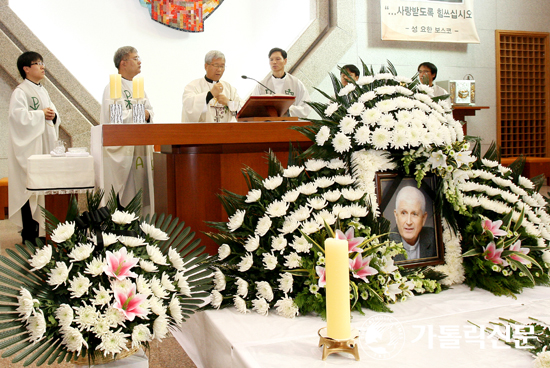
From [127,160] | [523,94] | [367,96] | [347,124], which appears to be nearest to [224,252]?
[347,124]

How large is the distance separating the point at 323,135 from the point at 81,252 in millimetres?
945

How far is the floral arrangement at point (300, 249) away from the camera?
161 cm

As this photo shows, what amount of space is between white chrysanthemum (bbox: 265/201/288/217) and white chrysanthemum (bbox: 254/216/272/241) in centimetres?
3

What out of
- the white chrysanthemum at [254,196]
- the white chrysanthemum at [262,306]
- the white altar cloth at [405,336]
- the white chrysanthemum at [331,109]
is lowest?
the white altar cloth at [405,336]

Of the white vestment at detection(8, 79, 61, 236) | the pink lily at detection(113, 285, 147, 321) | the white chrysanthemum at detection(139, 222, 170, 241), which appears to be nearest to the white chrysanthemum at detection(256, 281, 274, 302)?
the white chrysanthemum at detection(139, 222, 170, 241)

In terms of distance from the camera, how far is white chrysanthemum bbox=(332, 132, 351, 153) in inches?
72.6

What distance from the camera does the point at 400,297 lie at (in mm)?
1722

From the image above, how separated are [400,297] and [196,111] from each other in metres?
3.00

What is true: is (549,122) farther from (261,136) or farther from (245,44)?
(261,136)

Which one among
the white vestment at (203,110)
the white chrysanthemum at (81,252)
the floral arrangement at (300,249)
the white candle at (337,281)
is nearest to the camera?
the white candle at (337,281)

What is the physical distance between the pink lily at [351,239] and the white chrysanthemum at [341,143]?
0.36m

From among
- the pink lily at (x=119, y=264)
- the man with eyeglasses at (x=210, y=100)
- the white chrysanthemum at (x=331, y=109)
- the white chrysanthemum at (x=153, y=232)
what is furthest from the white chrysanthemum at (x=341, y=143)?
the man with eyeglasses at (x=210, y=100)

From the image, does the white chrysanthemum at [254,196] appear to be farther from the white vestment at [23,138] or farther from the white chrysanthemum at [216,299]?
the white vestment at [23,138]

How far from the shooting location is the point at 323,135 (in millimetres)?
1887
